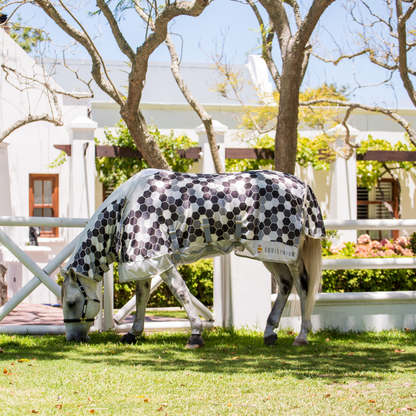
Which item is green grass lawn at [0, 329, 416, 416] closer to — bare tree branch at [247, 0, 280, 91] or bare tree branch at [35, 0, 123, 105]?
bare tree branch at [35, 0, 123, 105]

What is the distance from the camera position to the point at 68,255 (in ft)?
17.2

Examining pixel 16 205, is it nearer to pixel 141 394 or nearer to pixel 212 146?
pixel 212 146

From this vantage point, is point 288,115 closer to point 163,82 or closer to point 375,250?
point 375,250

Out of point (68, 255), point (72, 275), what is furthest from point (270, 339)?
point (68, 255)

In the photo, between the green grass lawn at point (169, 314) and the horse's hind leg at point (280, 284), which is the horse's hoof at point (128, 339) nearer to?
the horse's hind leg at point (280, 284)

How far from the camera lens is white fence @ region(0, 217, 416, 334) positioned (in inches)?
202

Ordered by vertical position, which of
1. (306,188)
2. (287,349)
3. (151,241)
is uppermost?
(306,188)

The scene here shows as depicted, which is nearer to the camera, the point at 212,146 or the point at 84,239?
the point at 84,239

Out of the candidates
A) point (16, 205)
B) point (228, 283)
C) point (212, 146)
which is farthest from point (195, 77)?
point (228, 283)

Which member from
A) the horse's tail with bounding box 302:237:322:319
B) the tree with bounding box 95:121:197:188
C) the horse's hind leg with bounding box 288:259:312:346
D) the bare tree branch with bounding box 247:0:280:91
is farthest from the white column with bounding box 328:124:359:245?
the horse's hind leg with bounding box 288:259:312:346

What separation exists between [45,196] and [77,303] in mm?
7821

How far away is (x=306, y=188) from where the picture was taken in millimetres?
4977

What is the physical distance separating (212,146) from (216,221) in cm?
365

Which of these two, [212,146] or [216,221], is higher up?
[212,146]
